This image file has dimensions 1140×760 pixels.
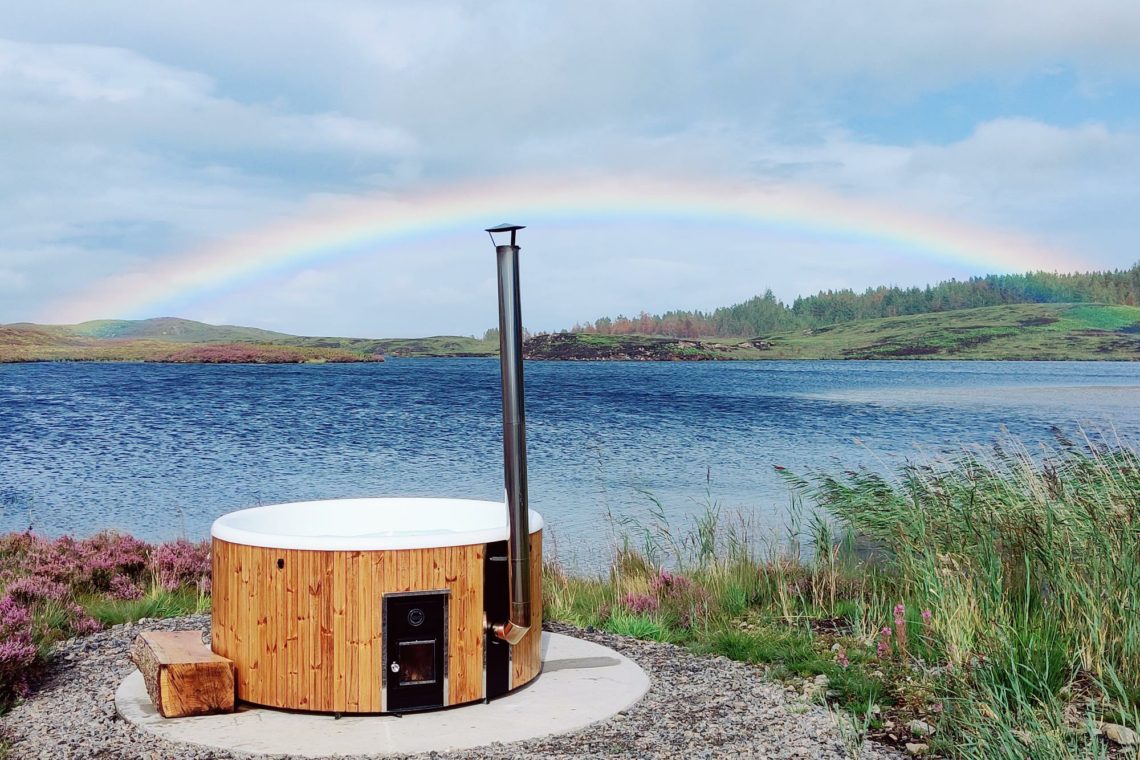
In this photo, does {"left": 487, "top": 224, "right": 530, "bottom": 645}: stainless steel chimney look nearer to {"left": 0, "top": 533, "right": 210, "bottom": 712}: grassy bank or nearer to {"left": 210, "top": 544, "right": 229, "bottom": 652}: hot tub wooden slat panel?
{"left": 210, "top": 544, "right": 229, "bottom": 652}: hot tub wooden slat panel

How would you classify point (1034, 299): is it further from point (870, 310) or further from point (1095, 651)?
point (1095, 651)

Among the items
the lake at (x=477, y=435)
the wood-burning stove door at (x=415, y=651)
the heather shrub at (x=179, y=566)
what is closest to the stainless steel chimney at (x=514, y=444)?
the wood-burning stove door at (x=415, y=651)

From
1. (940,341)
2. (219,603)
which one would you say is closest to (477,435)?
(219,603)

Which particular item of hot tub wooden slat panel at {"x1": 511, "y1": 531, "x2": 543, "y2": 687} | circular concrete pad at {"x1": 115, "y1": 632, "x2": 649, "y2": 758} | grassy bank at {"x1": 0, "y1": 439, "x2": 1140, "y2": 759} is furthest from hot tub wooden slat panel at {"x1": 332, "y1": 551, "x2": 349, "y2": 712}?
grassy bank at {"x1": 0, "y1": 439, "x2": 1140, "y2": 759}

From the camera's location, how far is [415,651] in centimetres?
486

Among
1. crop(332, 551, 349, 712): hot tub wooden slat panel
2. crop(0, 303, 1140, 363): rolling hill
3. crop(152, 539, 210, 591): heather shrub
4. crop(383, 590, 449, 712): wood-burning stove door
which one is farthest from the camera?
crop(0, 303, 1140, 363): rolling hill

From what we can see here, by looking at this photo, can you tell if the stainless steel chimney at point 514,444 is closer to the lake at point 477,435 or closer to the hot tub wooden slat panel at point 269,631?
the hot tub wooden slat panel at point 269,631

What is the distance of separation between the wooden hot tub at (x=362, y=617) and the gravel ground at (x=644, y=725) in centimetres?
58

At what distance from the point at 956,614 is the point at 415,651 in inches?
116

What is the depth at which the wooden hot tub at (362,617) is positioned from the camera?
469 centimetres

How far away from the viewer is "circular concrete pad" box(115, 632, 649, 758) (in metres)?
4.45

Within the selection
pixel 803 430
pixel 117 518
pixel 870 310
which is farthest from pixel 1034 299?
pixel 117 518

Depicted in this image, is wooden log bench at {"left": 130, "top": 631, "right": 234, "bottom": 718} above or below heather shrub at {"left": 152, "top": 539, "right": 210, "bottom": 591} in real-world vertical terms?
above

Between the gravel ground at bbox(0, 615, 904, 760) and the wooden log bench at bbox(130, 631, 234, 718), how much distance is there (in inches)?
8.2
